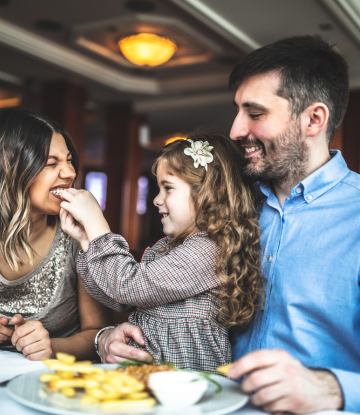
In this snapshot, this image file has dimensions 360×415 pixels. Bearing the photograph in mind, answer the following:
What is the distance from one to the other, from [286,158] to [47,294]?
1.05 m

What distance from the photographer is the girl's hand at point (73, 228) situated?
1398 millimetres

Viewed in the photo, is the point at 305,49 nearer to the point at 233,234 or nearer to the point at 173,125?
the point at 233,234

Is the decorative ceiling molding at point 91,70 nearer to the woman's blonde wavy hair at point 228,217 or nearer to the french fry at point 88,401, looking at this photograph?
the woman's blonde wavy hair at point 228,217

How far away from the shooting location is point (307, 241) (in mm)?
1311

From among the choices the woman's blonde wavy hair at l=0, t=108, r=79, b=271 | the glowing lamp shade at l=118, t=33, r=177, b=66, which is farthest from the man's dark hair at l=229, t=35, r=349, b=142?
the glowing lamp shade at l=118, t=33, r=177, b=66

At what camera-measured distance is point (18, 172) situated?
1623mm

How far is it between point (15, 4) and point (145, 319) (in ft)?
16.0

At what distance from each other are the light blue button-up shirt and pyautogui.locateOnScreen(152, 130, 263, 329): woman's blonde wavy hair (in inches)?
2.5

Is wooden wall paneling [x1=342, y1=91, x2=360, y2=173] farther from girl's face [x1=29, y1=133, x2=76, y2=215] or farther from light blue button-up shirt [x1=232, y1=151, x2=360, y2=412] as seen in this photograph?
girl's face [x1=29, y1=133, x2=76, y2=215]

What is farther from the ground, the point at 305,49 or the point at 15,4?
the point at 15,4

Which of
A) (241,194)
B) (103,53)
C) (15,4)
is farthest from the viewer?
(103,53)

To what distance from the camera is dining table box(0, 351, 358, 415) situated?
747 millimetres

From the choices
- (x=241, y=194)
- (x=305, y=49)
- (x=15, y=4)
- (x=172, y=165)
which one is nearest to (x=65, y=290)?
(x=172, y=165)

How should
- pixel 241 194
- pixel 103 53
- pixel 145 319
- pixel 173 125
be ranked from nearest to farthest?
pixel 145 319
pixel 241 194
pixel 103 53
pixel 173 125
